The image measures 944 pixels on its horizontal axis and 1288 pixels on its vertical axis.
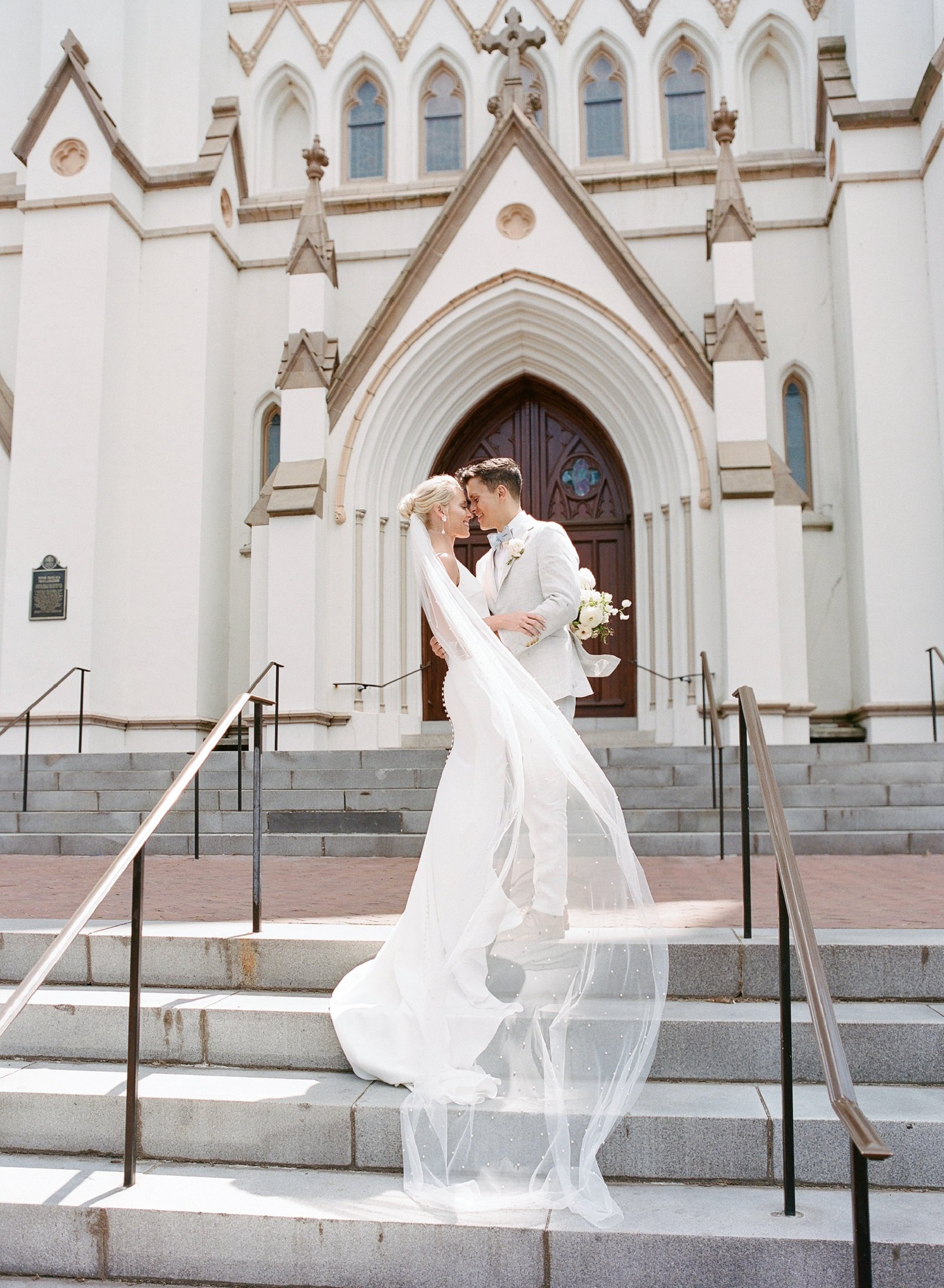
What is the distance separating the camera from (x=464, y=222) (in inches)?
474

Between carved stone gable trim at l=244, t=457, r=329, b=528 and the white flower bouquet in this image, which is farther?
carved stone gable trim at l=244, t=457, r=329, b=528

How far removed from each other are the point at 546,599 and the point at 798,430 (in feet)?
29.8

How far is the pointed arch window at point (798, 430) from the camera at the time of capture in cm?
1242

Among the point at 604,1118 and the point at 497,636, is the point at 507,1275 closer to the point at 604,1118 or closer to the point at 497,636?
the point at 604,1118

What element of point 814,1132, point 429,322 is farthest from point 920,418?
point 814,1132

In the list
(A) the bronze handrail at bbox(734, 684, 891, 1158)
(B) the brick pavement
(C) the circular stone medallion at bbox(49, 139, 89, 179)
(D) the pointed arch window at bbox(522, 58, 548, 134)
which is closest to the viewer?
(A) the bronze handrail at bbox(734, 684, 891, 1158)

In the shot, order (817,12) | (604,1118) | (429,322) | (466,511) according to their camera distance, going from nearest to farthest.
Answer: (604,1118), (466,511), (429,322), (817,12)

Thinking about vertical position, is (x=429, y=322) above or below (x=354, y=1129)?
above

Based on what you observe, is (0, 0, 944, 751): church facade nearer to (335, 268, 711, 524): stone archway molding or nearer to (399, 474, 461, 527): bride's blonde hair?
(335, 268, 711, 524): stone archway molding

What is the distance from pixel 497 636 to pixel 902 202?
31.6 ft

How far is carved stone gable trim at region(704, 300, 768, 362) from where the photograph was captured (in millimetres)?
11148

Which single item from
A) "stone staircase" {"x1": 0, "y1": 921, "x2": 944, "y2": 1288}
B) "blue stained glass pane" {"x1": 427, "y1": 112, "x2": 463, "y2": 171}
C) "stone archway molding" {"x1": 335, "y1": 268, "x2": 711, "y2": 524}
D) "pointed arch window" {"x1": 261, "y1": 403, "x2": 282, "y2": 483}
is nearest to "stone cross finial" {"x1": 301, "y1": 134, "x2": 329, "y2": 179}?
"blue stained glass pane" {"x1": 427, "y1": 112, "x2": 463, "y2": 171}

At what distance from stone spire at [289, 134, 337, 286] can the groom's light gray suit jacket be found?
8.32 metres

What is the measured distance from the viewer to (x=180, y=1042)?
4004 mm
